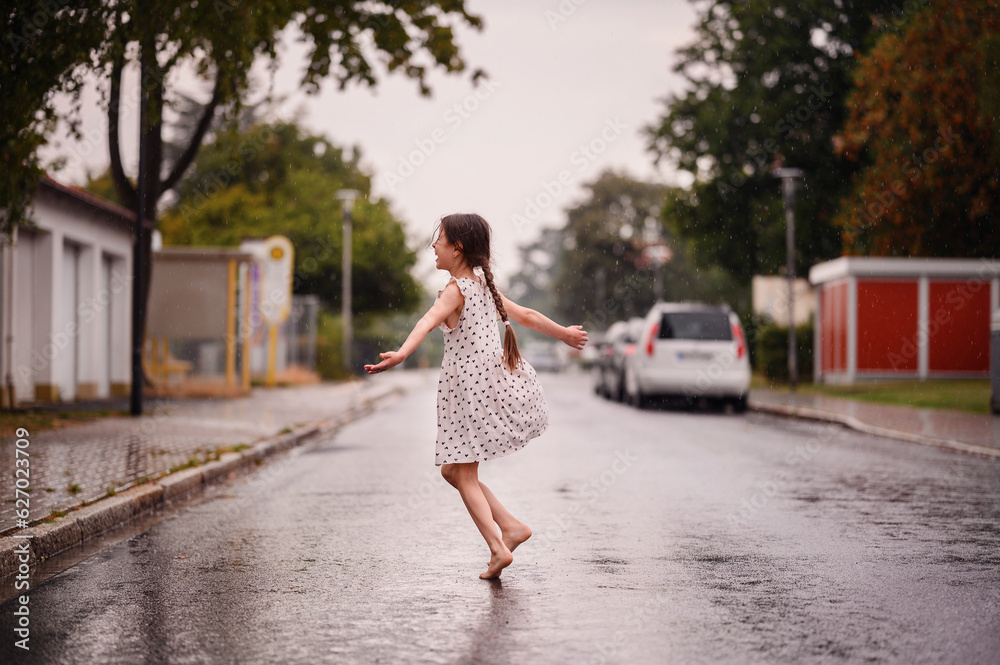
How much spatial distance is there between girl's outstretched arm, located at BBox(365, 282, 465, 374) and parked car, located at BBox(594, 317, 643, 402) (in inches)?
679

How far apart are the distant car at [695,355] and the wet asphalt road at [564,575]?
9739 millimetres

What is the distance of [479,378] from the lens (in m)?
5.59

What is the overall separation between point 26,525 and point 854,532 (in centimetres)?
480

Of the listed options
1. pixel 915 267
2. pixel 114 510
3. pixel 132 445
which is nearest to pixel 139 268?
pixel 132 445

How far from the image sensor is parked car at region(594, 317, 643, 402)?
23708 millimetres

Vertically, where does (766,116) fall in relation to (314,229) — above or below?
above

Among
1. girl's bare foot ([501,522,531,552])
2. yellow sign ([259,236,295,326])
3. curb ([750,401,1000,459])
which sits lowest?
curb ([750,401,1000,459])

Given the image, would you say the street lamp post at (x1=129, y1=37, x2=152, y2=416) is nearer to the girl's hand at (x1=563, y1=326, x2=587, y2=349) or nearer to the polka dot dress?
the polka dot dress

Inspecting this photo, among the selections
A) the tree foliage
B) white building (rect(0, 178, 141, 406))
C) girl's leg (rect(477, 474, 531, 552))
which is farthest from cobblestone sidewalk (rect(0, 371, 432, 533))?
the tree foliage

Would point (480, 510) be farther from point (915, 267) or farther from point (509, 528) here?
point (915, 267)

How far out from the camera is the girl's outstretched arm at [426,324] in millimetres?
4961

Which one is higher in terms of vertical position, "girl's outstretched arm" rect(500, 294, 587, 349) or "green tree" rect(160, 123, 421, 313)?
"green tree" rect(160, 123, 421, 313)

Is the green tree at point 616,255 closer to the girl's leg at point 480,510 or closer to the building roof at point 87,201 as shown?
the building roof at point 87,201

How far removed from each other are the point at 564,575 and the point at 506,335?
121 cm
